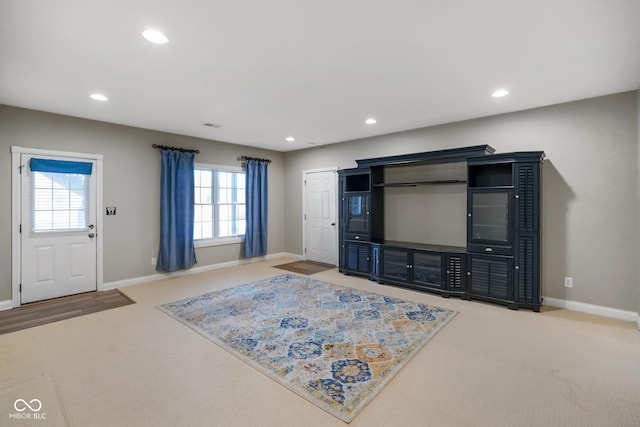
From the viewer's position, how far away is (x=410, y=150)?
5.33 metres

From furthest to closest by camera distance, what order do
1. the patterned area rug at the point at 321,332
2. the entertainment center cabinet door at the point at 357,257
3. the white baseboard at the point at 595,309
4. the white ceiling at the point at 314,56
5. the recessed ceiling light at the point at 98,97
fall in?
the entertainment center cabinet door at the point at 357,257 → the recessed ceiling light at the point at 98,97 → the white baseboard at the point at 595,309 → the patterned area rug at the point at 321,332 → the white ceiling at the point at 314,56

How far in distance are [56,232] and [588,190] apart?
717 cm

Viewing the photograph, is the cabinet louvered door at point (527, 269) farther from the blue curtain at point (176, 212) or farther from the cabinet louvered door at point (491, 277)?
the blue curtain at point (176, 212)

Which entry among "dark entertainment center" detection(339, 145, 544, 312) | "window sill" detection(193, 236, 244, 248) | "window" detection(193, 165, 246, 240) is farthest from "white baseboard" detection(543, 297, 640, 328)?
"window" detection(193, 165, 246, 240)

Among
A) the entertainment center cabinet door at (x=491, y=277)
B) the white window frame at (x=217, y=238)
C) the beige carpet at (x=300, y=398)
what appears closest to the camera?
the beige carpet at (x=300, y=398)

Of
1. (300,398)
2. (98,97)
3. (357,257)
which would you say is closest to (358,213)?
(357,257)

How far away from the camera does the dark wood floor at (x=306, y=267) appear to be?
19.8 ft

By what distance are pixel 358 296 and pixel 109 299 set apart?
11.7 feet

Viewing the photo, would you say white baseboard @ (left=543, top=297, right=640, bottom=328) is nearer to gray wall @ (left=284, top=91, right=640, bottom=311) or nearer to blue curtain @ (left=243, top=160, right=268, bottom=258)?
gray wall @ (left=284, top=91, right=640, bottom=311)

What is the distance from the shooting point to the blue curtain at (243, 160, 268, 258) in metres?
6.66

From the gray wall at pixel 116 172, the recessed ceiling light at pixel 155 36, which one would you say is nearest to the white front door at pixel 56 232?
the gray wall at pixel 116 172

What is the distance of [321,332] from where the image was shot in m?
3.19

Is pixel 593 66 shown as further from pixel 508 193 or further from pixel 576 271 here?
pixel 576 271

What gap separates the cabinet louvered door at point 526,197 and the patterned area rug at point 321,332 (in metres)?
1.49
